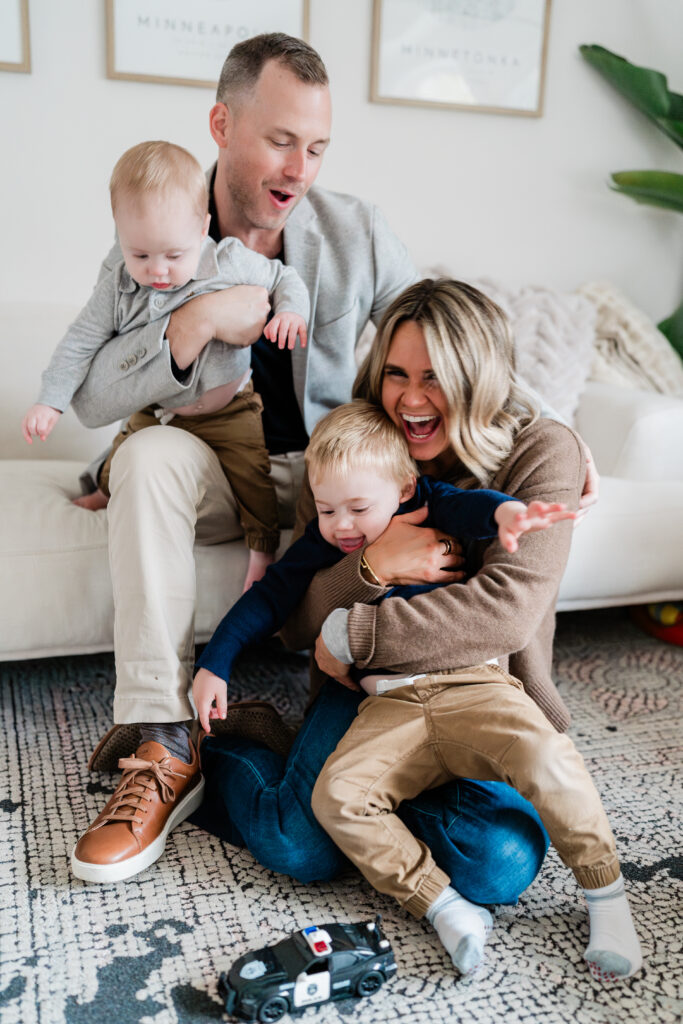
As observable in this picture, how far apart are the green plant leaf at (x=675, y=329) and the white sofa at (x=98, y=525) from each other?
55 cm

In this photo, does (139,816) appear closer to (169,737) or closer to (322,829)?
(169,737)

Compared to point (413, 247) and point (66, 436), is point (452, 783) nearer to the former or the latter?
point (66, 436)

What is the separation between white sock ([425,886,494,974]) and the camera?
108 centimetres

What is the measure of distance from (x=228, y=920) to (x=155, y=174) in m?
1.03

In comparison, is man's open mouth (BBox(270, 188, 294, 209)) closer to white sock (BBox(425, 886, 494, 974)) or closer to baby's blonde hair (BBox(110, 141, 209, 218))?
baby's blonde hair (BBox(110, 141, 209, 218))

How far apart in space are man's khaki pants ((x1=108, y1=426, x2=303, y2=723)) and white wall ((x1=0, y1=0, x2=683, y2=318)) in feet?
3.52

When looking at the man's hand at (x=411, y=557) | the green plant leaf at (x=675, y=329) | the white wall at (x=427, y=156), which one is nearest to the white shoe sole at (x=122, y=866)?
the man's hand at (x=411, y=557)

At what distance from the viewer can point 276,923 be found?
118cm

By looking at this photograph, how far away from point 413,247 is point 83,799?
175 centimetres

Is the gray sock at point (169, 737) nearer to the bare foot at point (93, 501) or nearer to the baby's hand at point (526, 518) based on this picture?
the bare foot at point (93, 501)

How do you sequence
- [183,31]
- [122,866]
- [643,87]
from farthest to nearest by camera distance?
[643,87] < [183,31] < [122,866]

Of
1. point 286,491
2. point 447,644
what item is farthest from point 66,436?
point 447,644

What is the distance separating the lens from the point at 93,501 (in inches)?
66.2

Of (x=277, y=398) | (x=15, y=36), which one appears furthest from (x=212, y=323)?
(x=15, y=36)
